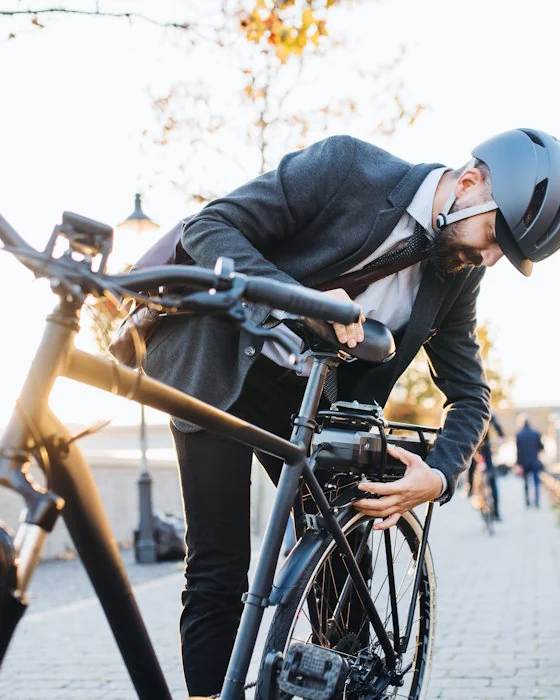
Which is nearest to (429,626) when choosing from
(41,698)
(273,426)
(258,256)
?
(273,426)

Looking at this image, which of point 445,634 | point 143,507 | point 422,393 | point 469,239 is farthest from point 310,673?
→ point 422,393

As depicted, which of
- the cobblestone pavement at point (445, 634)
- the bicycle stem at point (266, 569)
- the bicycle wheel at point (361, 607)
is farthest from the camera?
the cobblestone pavement at point (445, 634)

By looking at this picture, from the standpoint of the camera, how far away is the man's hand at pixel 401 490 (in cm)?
282

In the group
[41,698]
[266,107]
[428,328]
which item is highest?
[266,107]

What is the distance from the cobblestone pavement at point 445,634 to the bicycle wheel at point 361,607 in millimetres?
1096

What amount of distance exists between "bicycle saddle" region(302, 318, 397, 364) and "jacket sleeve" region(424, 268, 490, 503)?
0.69 m

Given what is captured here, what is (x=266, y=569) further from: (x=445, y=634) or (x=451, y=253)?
(x=445, y=634)

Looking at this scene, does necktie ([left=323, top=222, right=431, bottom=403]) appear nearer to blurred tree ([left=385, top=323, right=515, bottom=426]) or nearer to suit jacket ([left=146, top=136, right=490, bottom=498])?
suit jacket ([left=146, top=136, right=490, bottom=498])

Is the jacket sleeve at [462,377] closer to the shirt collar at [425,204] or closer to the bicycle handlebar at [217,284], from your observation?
the shirt collar at [425,204]

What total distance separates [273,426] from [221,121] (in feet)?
37.7

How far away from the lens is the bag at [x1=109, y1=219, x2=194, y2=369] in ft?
8.84

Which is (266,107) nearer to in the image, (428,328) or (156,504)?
(156,504)

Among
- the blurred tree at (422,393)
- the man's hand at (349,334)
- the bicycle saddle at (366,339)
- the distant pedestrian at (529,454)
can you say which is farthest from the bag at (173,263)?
the blurred tree at (422,393)

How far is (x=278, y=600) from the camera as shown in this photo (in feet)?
8.18
